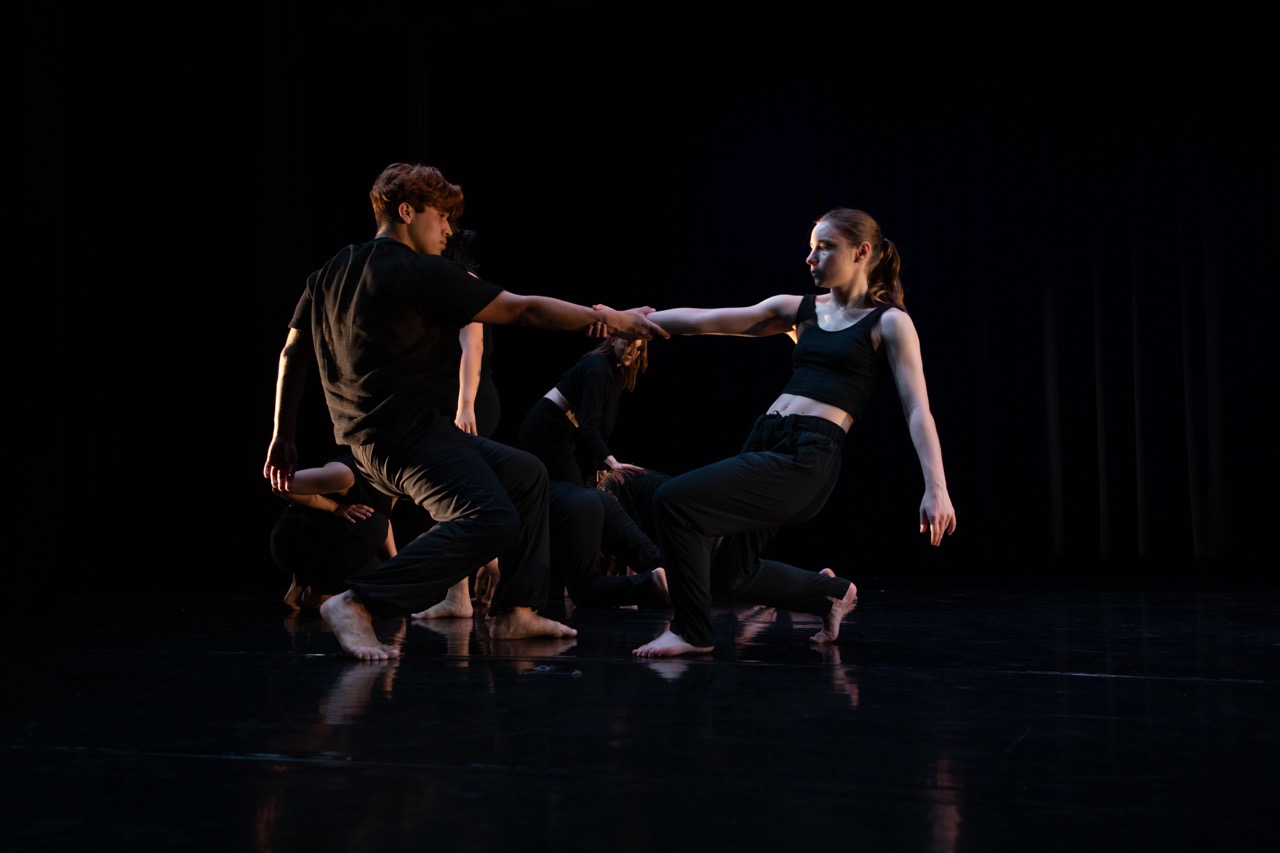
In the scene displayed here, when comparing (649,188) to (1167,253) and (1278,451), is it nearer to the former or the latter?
(1167,253)

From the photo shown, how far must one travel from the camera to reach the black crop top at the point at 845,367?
282cm

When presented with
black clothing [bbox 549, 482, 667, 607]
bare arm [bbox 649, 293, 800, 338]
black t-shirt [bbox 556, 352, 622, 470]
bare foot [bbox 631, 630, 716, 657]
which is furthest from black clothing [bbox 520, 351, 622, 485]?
bare foot [bbox 631, 630, 716, 657]

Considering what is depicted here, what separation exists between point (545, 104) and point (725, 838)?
623cm

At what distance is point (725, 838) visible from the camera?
1.16 metres

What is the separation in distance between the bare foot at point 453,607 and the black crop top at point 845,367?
5.00 feet

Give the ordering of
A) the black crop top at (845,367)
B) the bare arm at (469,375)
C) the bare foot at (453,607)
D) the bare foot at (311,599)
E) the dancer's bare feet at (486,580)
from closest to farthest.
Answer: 1. the black crop top at (845,367)
2. the bare arm at (469,375)
3. the bare foot at (453,607)
4. the bare foot at (311,599)
5. the dancer's bare feet at (486,580)

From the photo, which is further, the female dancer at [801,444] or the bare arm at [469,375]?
the bare arm at [469,375]

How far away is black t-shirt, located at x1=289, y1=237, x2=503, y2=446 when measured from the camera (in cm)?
274

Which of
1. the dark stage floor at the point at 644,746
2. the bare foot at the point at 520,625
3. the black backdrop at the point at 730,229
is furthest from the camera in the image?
the black backdrop at the point at 730,229

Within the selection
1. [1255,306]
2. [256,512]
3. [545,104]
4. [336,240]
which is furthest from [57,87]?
[1255,306]

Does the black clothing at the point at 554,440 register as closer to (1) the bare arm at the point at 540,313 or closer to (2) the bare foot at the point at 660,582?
(2) the bare foot at the point at 660,582

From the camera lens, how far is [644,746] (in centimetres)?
160

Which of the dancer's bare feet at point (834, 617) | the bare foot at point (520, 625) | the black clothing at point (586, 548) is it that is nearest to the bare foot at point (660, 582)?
the black clothing at point (586, 548)

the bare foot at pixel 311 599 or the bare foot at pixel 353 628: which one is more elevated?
the bare foot at pixel 353 628
